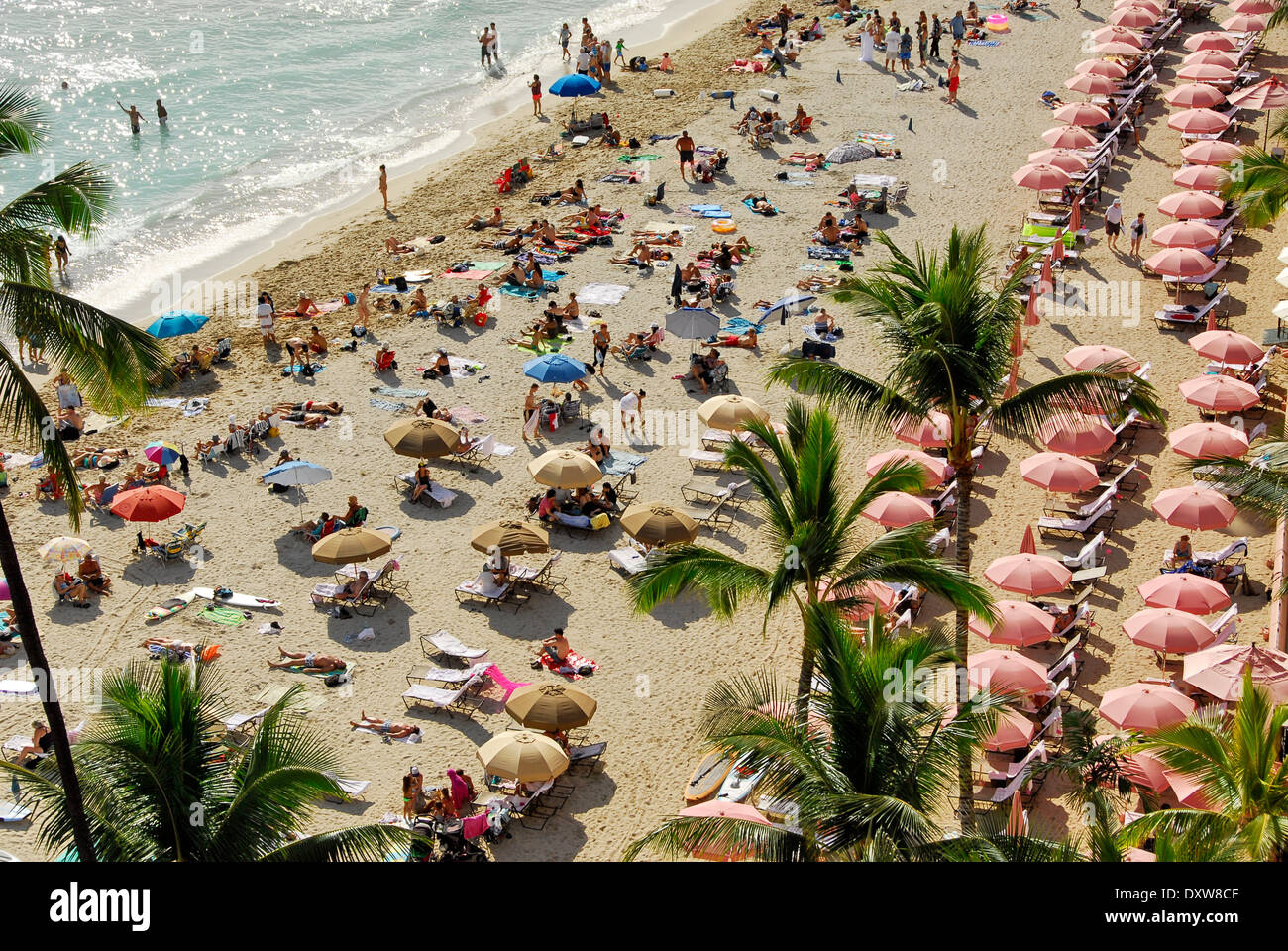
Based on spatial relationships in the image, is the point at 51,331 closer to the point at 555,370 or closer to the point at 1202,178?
the point at 555,370

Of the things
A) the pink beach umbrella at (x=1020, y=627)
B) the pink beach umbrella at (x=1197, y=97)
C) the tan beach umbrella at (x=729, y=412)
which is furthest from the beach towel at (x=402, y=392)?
the pink beach umbrella at (x=1197, y=97)

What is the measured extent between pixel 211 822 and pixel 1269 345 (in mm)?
22570

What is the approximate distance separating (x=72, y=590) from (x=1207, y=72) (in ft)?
109

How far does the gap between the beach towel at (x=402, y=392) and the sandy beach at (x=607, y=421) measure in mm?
249

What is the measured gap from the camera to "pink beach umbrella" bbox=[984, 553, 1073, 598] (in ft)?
63.3

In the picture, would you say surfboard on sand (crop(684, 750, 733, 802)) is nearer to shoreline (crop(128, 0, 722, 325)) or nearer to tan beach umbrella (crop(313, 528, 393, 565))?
tan beach umbrella (crop(313, 528, 393, 565))

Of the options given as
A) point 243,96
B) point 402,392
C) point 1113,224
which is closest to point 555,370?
point 402,392

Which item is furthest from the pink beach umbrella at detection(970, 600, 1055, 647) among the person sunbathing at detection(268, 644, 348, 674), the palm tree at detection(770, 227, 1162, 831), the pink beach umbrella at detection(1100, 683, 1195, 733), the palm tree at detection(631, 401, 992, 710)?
the person sunbathing at detection(268, 644, 348, 674)

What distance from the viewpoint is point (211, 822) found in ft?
36.5

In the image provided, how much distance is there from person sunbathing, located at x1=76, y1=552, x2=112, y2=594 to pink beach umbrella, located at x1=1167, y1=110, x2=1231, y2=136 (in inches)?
1101

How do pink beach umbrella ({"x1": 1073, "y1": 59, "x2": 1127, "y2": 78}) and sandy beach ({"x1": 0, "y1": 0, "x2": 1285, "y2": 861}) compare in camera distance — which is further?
pink beach umbrella ({"x1": 1073, "y1": 59, "x2": 1127, "y2": 78})

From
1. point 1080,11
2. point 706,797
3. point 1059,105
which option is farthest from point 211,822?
point 1080,11

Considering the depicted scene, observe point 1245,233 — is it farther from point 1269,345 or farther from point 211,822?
A: point 211,822

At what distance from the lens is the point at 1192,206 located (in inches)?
1201
